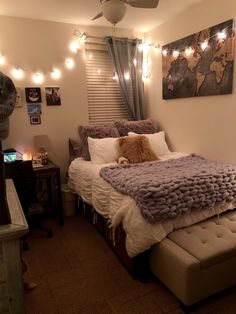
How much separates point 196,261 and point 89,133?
206 centimetres

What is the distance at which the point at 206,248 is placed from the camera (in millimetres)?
1704

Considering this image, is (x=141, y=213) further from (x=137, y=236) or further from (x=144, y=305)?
(x=144, y=305)

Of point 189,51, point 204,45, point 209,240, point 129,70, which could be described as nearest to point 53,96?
point 129,70

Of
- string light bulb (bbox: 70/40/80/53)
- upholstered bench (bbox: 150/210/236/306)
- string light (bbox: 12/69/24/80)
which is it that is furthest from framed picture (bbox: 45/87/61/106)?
upholstered bench (bbox: 150/210/236/306)

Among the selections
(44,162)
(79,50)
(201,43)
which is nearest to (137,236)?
(44,162)

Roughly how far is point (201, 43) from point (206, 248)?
7.32ft

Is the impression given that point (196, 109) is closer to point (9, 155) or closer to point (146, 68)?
point (146, 68)

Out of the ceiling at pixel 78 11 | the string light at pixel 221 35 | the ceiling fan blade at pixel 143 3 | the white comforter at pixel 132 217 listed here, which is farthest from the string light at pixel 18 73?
the string light at pixel 221 35

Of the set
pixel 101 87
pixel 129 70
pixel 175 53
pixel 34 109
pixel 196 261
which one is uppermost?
pixel 175 53

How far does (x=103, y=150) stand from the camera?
3002 millimetres

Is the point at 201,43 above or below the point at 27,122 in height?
above

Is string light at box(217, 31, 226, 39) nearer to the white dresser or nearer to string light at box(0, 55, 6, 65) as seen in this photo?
string light at box(0, 55, 6, 65)

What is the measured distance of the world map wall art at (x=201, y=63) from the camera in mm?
2570

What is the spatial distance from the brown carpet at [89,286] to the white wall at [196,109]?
157cm
